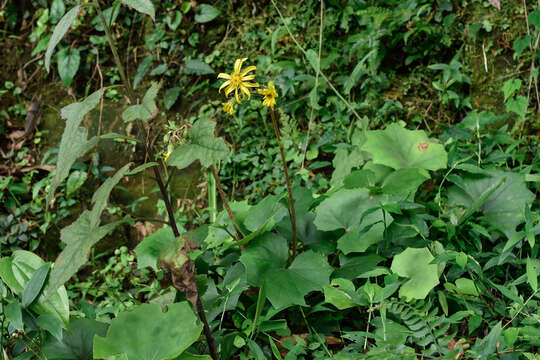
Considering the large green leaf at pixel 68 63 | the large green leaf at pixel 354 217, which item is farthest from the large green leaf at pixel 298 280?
the large green leaf at pixel 68 63

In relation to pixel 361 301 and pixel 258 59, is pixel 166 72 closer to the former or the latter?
pixel 258 59

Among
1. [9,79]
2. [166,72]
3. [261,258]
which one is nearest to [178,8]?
[166,72]

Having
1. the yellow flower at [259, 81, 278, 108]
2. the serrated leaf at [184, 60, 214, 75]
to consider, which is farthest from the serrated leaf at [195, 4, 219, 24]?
the yellow flower at [259, 81, 278, 108]

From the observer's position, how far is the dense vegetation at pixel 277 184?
128cm

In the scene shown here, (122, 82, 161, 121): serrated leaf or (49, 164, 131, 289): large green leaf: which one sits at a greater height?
(122, 82, 161, 121): serrated leaf

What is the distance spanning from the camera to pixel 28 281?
1.35 metres

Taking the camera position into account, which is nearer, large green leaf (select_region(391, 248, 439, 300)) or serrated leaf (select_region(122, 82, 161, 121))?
serrated leaf (select_region(122, 82, 161, 121))

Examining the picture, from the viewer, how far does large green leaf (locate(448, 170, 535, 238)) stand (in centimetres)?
170

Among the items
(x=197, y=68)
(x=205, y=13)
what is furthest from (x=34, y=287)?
(x=205, y=13)

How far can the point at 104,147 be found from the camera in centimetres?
308

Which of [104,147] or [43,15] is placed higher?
[43,15]

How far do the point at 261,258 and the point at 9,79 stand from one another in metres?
2.85

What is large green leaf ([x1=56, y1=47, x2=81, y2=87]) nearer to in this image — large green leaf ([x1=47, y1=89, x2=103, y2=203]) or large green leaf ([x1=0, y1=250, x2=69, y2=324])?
large green leaf ([x1=0, y1=250, x2=69, y2=324])

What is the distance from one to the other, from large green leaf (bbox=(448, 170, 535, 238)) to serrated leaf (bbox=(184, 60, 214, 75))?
1.69m
